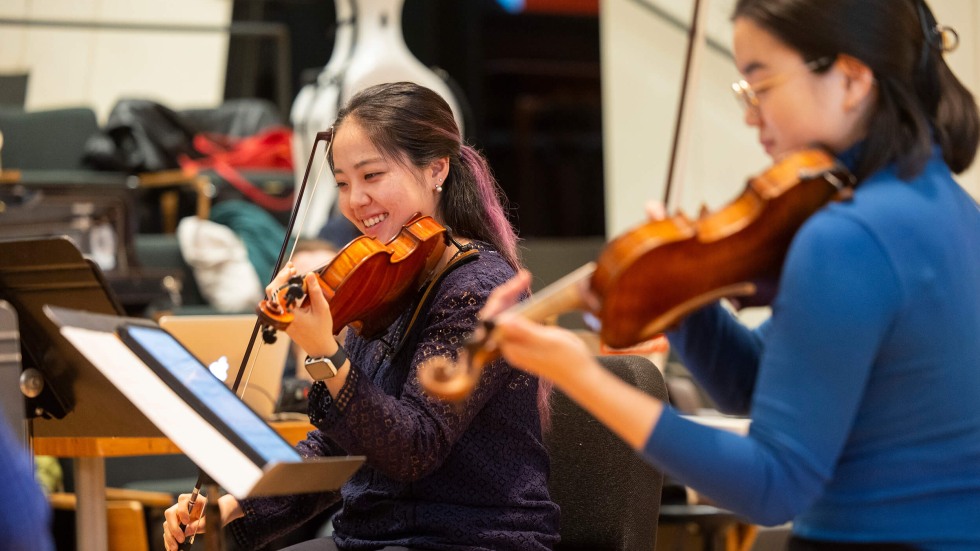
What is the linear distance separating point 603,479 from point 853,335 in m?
0.84

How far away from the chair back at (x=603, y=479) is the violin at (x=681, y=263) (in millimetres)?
710

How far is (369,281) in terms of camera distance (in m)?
1.75

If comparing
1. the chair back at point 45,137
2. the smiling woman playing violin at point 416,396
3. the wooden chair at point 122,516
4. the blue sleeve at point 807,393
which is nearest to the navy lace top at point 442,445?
the smiling woman playing violin at point 416,396

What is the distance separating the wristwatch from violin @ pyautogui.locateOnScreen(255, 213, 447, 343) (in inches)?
2.5

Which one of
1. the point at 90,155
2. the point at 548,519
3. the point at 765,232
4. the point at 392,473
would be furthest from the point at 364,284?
the point at 90,155

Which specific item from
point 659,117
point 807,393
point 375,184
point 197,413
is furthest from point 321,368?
point 659,117

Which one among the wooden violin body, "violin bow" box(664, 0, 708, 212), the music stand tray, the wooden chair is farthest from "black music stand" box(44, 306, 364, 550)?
"violin bow" box(664, 0, 708, 212)

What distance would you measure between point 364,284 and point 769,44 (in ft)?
2.38

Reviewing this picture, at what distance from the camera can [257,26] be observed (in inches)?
247

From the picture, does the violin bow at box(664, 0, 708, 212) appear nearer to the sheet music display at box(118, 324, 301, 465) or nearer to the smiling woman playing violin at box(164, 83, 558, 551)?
the smiling woman playing violin at box(164, 83, 558, 551)

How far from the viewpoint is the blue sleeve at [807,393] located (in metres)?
1.17

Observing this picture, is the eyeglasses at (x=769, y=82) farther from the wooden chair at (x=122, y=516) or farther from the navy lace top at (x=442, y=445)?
the wooden chair at (x=122, y=516)

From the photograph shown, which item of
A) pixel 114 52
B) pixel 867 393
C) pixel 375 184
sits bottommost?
pixel 114 52

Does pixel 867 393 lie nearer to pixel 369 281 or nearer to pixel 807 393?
pixel 807 393
